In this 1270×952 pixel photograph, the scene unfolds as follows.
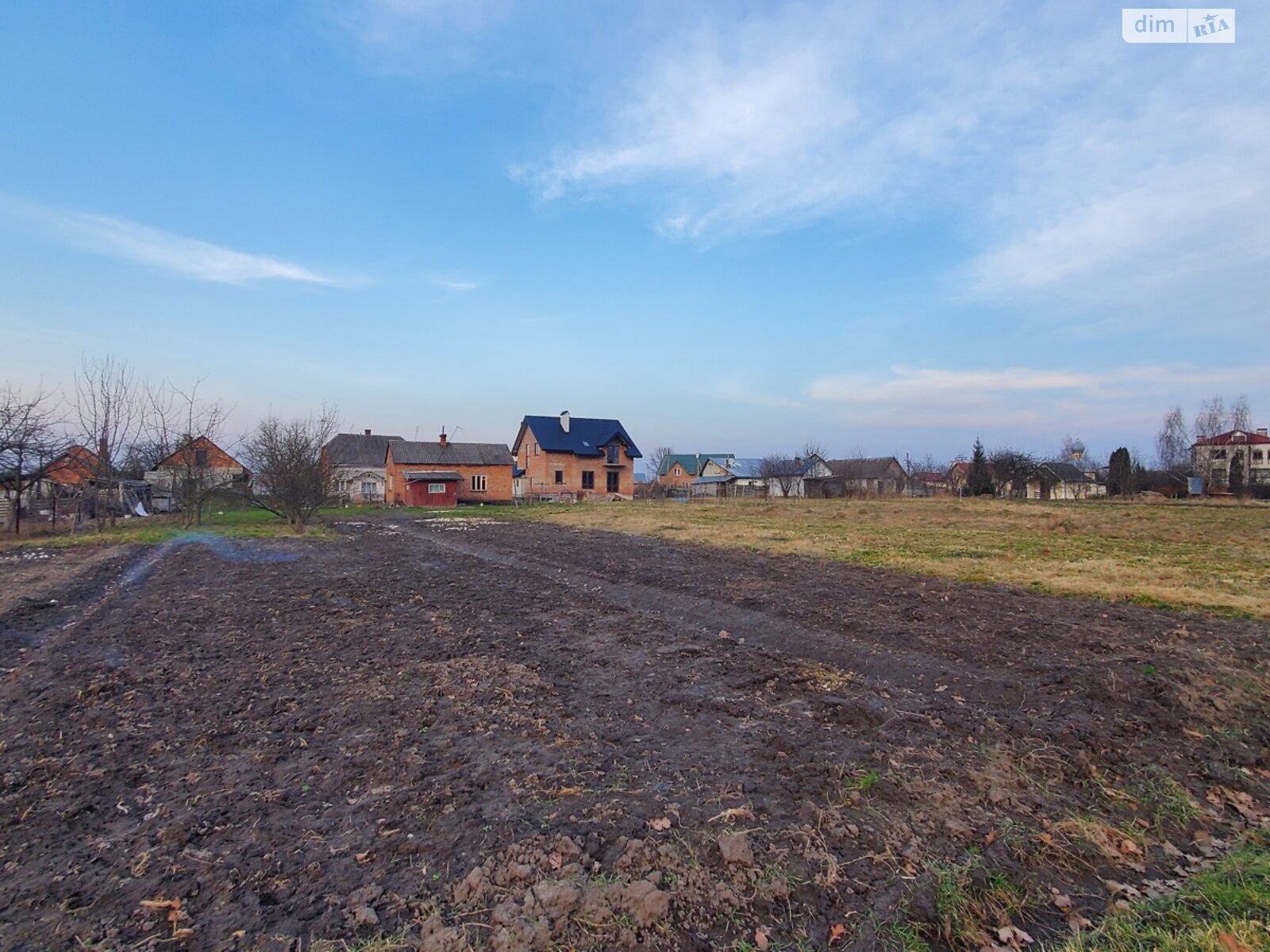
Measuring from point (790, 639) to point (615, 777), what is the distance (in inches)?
136

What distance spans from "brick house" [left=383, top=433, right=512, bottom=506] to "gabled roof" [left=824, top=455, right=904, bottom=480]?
110 ft

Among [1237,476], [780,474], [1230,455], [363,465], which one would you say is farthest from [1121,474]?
[363,465]

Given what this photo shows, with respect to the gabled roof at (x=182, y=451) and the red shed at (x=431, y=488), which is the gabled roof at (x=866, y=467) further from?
the gabled roof at (x=182, y=451)

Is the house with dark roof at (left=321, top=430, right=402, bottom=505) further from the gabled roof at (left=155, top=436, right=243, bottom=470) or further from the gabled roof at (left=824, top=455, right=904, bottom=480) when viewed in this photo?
the gabled roof at (left=824, top=455, right=904, bottom=480)

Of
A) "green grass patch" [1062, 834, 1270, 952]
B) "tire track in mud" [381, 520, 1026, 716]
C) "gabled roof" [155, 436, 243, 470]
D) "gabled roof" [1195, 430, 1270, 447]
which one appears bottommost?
"green grass patch" [1062, 834, 1270, 952]

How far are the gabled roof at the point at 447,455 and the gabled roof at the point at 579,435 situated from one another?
3281mm

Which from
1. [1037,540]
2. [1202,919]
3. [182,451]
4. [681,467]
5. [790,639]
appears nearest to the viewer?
[1202,919]

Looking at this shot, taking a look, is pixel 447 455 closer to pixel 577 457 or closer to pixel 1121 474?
pixel 577 457

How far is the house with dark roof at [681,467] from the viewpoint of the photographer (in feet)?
246

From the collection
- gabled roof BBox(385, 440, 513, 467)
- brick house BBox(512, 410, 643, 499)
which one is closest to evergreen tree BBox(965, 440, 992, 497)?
brick house BBox(512, 410, 643, 499)

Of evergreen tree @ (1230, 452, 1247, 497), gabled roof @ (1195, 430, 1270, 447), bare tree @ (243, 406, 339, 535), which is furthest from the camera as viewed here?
gabled roof @ (1195, 430, 1270, 447)

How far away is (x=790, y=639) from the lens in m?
6.50

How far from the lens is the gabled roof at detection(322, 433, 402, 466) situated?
151ft

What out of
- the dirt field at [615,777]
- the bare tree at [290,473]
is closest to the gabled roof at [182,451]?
the bare tree at [290,473]
